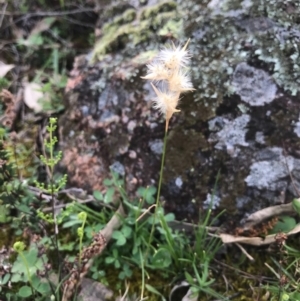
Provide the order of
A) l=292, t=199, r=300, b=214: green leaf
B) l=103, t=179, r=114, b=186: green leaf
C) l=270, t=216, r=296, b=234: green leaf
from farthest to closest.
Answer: l=103, t=179, r=114, b=186: green leaf
l=270, t=216, r=296, b=234: green leaf
l=292, t=199, r=300, b=214: green leaf

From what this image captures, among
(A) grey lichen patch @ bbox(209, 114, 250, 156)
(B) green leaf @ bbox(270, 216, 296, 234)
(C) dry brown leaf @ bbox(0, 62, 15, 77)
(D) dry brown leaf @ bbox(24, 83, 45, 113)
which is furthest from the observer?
(C) dry brown leaf @ bbox(0, 62, 15, 77)

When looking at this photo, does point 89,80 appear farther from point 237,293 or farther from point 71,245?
point 237,293

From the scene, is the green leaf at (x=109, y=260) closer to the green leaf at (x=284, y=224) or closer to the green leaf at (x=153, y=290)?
the green leaf at (x=153, y=290)

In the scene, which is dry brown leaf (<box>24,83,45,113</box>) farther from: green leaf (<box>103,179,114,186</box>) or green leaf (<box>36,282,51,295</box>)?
green leaf (<box>36,282,51,295</box>)

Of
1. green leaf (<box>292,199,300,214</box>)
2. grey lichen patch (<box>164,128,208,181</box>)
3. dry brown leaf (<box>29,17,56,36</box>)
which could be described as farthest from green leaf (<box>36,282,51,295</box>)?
dry brown leaf (<box>29,17,56,36</box>)

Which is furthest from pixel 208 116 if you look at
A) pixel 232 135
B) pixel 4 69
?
pixel 4 69

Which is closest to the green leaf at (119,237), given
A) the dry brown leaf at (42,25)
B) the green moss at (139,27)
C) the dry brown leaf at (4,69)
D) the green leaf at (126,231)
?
the green leaf at (126,231)

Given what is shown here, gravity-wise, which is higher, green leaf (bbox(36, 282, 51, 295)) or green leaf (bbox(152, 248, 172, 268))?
green leaf (bbox(152, 248, 172, 268))

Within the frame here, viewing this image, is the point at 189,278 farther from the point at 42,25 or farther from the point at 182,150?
the point at 42,25
